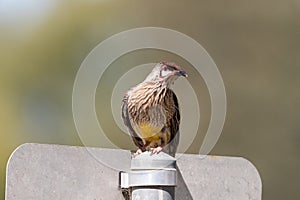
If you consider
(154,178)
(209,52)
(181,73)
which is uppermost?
(209,52)

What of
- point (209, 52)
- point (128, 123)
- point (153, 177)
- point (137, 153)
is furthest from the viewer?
point (209, 52)

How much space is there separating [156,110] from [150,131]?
0.19 ft

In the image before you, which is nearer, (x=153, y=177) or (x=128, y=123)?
(x=153, y=177)

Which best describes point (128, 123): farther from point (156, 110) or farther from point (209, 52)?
point (209, 52)

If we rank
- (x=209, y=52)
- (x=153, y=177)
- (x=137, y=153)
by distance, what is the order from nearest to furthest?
(x=153, y=177) < (x=137, y=153) < (x=209, y=52)

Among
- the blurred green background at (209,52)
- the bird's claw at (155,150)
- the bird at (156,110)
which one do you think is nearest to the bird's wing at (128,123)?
the bird at (156,110)

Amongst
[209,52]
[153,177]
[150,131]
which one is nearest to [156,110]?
[150,131]

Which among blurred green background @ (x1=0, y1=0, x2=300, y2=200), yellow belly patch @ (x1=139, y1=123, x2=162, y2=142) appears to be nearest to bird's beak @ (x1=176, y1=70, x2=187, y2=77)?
yellow belly patch @ (x1=139, y1=123, x2=162, y2=142)

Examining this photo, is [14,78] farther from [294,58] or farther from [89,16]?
[294,58]

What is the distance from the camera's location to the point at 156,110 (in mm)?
2211

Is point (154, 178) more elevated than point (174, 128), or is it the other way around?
→ point (174, 128)

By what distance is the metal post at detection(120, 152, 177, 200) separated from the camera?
2.04 meters

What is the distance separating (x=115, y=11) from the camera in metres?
5.71

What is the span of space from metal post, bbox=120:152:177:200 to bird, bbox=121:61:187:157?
0.09 m
